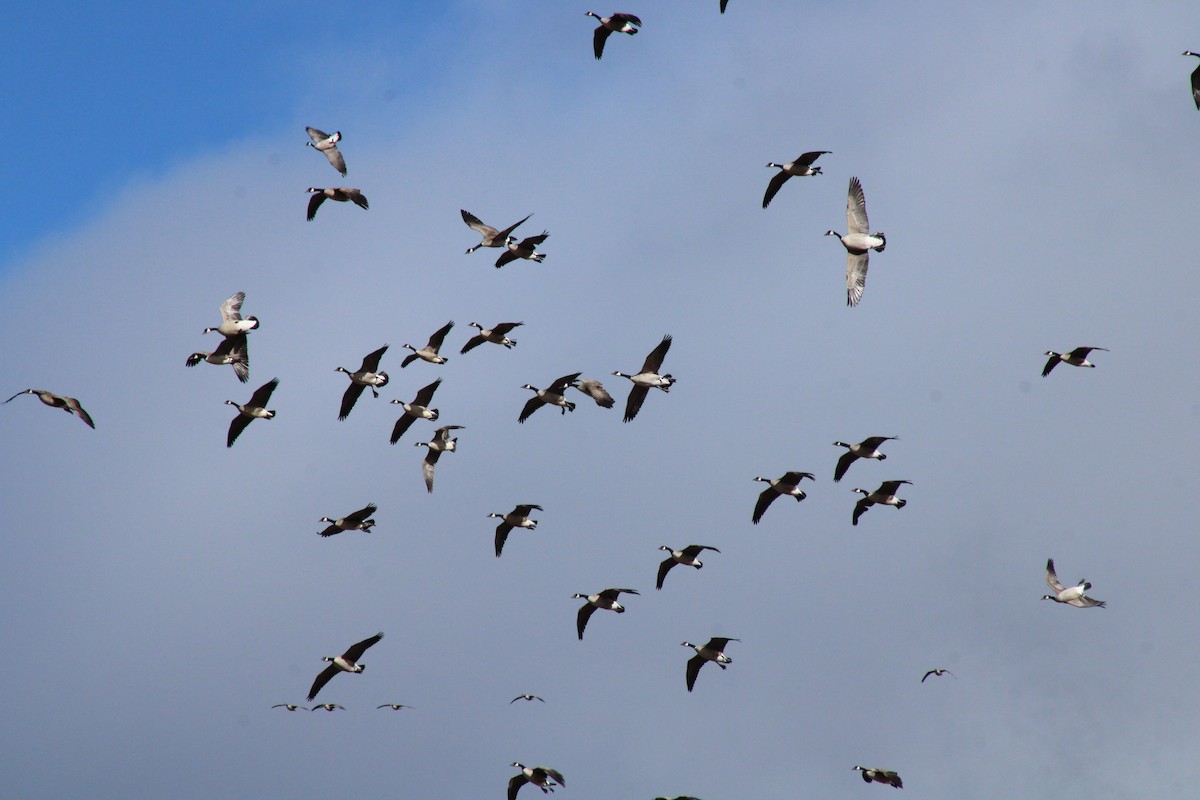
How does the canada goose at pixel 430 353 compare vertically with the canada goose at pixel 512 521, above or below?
above

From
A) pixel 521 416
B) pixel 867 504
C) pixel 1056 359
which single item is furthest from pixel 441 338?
pixel 1056 359

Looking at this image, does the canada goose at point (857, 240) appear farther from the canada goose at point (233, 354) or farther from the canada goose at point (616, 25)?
the canada goose at point (233, 354)

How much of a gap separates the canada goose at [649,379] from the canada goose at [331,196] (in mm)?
8081

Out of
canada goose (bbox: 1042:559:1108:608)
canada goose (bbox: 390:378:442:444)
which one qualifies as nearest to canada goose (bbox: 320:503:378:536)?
canada goose (bbox: 390:378:442:444)

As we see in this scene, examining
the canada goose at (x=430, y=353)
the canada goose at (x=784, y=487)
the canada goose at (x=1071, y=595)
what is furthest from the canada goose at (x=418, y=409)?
the canada goose at (x=1071, y=595)

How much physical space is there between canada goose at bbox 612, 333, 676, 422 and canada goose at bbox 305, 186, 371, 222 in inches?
318

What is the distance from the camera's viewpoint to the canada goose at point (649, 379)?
37.2 metres

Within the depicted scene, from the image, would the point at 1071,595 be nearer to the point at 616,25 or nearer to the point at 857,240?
the point at 857,240

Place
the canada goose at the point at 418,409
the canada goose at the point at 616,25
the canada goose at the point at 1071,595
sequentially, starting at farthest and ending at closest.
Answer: the canada goose at the point at 1071,595 < the canada goose at the point at 418,409 < the canada goose at the point at 616,25

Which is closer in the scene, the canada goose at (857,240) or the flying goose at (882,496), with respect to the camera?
the canada goose at (857,240)

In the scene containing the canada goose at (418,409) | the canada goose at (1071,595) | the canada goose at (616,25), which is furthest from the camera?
the canada goose at (1071,595)

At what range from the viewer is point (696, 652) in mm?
39594

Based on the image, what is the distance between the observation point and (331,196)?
3725 cm

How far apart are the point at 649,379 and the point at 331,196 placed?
9254mm
